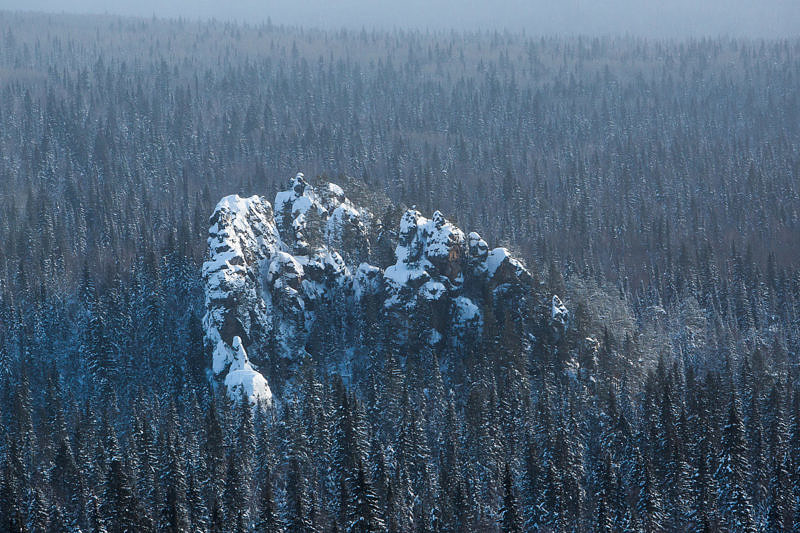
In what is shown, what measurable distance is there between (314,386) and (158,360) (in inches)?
1091

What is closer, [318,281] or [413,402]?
[413,402]

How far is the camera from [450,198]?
184 meters

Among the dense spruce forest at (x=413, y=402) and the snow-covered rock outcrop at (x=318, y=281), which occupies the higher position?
the snow-covered rock outcrop at (x=318, y=281)

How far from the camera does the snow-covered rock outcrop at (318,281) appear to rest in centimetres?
11650

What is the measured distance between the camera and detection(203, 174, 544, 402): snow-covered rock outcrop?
116 m

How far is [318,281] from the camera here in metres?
124

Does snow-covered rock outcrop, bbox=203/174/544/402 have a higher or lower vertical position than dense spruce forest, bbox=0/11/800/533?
higher

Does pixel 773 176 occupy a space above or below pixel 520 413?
above

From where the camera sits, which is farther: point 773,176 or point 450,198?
point 773,176

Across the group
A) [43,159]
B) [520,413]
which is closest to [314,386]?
[520,413]

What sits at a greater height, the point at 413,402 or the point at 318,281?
the point at 318,281

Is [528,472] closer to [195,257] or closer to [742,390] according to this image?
[742,390]

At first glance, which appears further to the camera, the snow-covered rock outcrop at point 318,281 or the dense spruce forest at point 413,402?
the snow-covered rock outcrop at point 318,281

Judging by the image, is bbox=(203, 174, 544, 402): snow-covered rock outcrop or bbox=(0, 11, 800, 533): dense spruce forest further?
bbox=(203, 174, 544, 402): snow-covered rock outcrop
